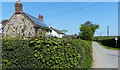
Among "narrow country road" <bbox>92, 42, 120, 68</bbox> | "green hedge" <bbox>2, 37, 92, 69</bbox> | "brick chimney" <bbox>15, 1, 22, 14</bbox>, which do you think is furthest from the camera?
"brick chimney" <bbox>15, 1, 22, 14</bbox>

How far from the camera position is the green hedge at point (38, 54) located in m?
4.41

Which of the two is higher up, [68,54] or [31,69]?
[68,54]

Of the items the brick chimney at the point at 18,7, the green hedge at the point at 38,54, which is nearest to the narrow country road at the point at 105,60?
the green hedge at the point at 38,54

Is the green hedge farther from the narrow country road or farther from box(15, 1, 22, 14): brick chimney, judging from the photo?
box(15, 1, 22, 14): brick chimney

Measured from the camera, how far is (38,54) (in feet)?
14.5

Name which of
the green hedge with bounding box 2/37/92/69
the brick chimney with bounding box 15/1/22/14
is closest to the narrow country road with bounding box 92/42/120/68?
the green hedge with bounding box 2/37/92/69

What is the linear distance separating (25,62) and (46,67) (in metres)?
0.79

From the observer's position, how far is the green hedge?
4.41 m

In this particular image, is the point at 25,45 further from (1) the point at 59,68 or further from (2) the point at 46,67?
(1) the point at 59,68

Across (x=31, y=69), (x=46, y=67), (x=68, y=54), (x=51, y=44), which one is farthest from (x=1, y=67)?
(x=68, y=54)

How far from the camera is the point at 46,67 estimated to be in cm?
441

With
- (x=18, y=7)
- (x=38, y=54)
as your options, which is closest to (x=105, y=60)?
(x=38, y=54)

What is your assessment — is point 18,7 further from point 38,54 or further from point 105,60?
point 38,54

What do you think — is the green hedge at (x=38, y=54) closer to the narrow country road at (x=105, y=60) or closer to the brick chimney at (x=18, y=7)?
the narrow country road at (x=105, y=60)
